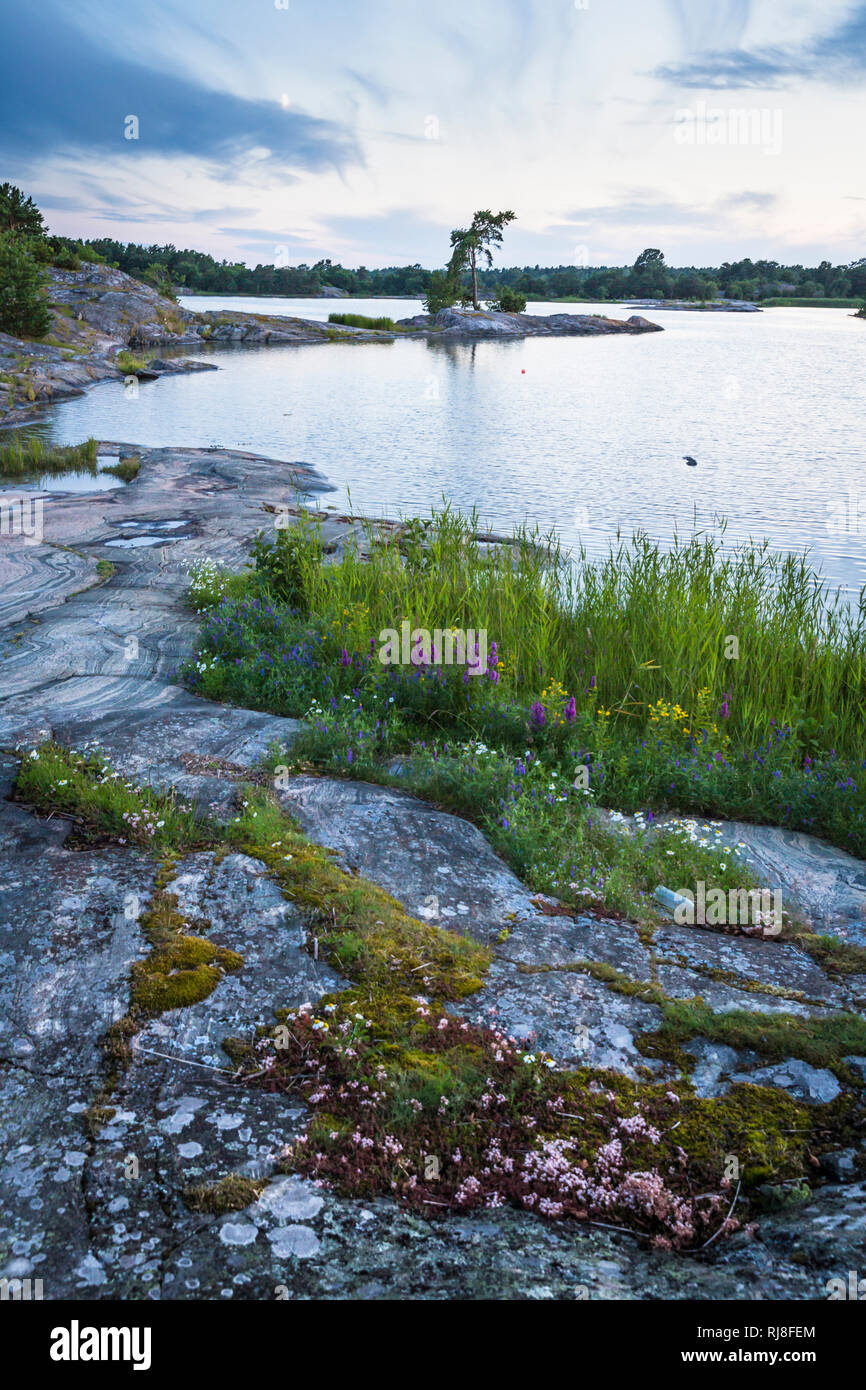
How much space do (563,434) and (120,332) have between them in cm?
4136

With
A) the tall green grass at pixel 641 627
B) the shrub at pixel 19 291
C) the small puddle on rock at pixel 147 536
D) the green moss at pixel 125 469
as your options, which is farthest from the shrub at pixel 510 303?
the tall green grass at pixel 641 627

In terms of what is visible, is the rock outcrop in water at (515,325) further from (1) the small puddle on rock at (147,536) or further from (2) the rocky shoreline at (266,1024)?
(2) the rocky shoreline at (266,1024)

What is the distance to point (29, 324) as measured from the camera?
4322 cm

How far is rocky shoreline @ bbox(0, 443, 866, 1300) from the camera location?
2537 mm

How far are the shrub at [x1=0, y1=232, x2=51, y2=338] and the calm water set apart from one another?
16.9 ft

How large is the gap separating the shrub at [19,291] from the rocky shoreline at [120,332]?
98 centimetres

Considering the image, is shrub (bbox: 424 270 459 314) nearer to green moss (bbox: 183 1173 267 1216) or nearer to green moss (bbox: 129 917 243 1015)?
green moss (bbox: 129 917 243 1015)

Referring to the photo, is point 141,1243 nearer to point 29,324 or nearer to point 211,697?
point 211,697

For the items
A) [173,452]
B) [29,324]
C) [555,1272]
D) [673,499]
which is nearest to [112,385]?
[29,324]

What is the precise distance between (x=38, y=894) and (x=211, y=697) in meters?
3.92

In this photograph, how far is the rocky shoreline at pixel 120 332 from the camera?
3784cm

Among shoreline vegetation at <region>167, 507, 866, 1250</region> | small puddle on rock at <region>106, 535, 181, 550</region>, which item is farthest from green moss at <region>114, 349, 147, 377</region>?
shoreline vegetation at <region>167, 507, 866, 1250</region>

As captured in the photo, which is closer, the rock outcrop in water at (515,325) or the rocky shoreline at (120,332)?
the rocky shoreline at (120,332)

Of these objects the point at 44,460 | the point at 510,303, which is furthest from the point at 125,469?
the point at 510,303
